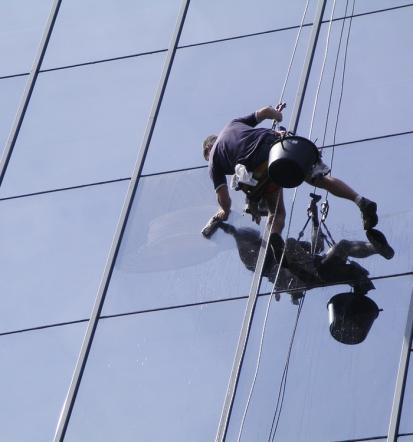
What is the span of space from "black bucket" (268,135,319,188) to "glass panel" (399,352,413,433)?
1.52 metres

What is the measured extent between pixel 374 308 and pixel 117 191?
283 cm

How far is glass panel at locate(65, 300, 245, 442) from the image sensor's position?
40.7 ft

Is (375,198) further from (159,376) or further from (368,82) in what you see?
(159,376)

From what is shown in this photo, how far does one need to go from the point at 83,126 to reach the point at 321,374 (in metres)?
4.16

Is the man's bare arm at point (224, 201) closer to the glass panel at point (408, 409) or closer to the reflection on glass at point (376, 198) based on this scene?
the reflection on glass at point (376, 198)

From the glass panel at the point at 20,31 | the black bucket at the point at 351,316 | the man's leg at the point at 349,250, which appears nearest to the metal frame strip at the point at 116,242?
the glass panel at the point at 20,31

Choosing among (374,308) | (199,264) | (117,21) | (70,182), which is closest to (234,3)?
(117,21)

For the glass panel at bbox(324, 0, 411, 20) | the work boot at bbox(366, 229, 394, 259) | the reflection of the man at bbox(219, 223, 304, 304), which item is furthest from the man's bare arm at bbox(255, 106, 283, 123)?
the glass panel at bbox(324, 0, 411, 20)

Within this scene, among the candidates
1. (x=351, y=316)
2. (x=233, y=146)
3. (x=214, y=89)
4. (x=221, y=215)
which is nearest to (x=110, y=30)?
(x=214, y=89)

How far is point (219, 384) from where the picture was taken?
12469 millimetres

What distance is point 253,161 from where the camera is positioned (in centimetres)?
1312

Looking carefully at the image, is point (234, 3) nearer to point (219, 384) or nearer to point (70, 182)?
point (70, 182)

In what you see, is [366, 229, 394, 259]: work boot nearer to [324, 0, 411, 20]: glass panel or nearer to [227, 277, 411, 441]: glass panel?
[227, 277, 411, 441]: glass panel

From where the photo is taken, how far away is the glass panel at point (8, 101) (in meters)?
15.8
